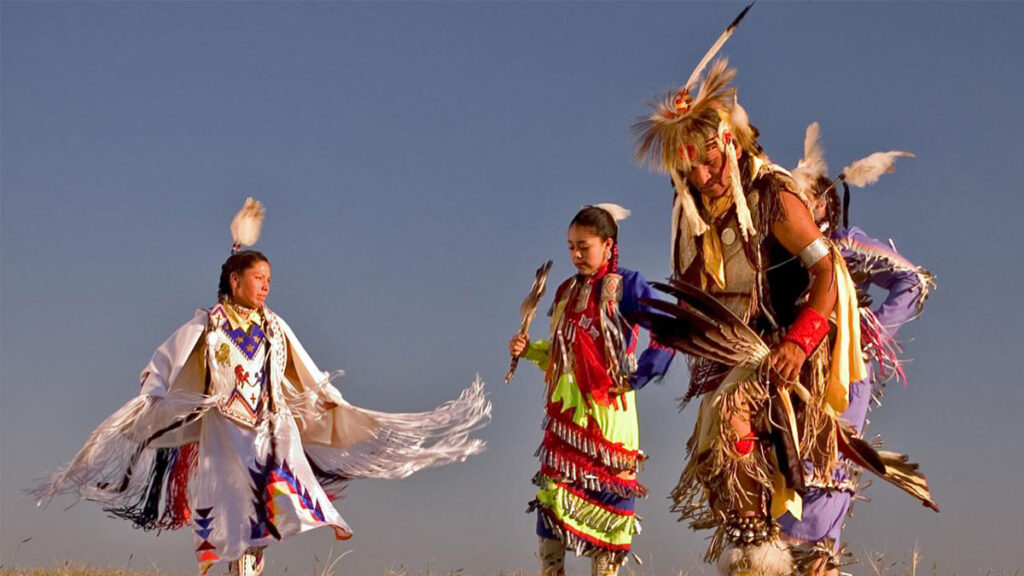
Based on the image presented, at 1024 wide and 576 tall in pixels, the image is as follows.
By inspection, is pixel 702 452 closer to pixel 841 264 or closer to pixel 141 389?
pixel 841 264

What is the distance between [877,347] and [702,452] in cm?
150

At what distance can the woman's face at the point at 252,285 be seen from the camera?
7.11 meters

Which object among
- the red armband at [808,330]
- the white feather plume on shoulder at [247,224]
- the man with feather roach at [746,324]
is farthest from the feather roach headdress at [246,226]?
the red armband at [808,330]

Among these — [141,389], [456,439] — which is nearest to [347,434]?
[456,439]

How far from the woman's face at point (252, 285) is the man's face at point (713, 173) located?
116 inches

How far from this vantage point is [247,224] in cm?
735

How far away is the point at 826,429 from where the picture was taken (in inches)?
194

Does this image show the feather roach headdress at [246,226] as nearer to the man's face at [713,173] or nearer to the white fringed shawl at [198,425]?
the white fringed shawl at [198,425]

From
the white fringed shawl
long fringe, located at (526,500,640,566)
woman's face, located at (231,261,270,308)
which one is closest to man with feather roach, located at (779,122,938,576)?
long fringe, located at (526,500,640,566)

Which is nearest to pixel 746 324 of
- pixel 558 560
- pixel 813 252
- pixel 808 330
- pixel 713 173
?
pixel 808 330

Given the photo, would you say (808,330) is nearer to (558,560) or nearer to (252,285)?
(558,560)

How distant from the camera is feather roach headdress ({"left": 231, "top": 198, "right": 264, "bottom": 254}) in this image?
24.0ft

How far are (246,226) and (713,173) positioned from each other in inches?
128

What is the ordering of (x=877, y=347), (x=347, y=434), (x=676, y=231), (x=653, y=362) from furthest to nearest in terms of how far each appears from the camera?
(x=347, y=434)
(x=653, y=362)
(x=877, y=347)
(x=676, y=231)
